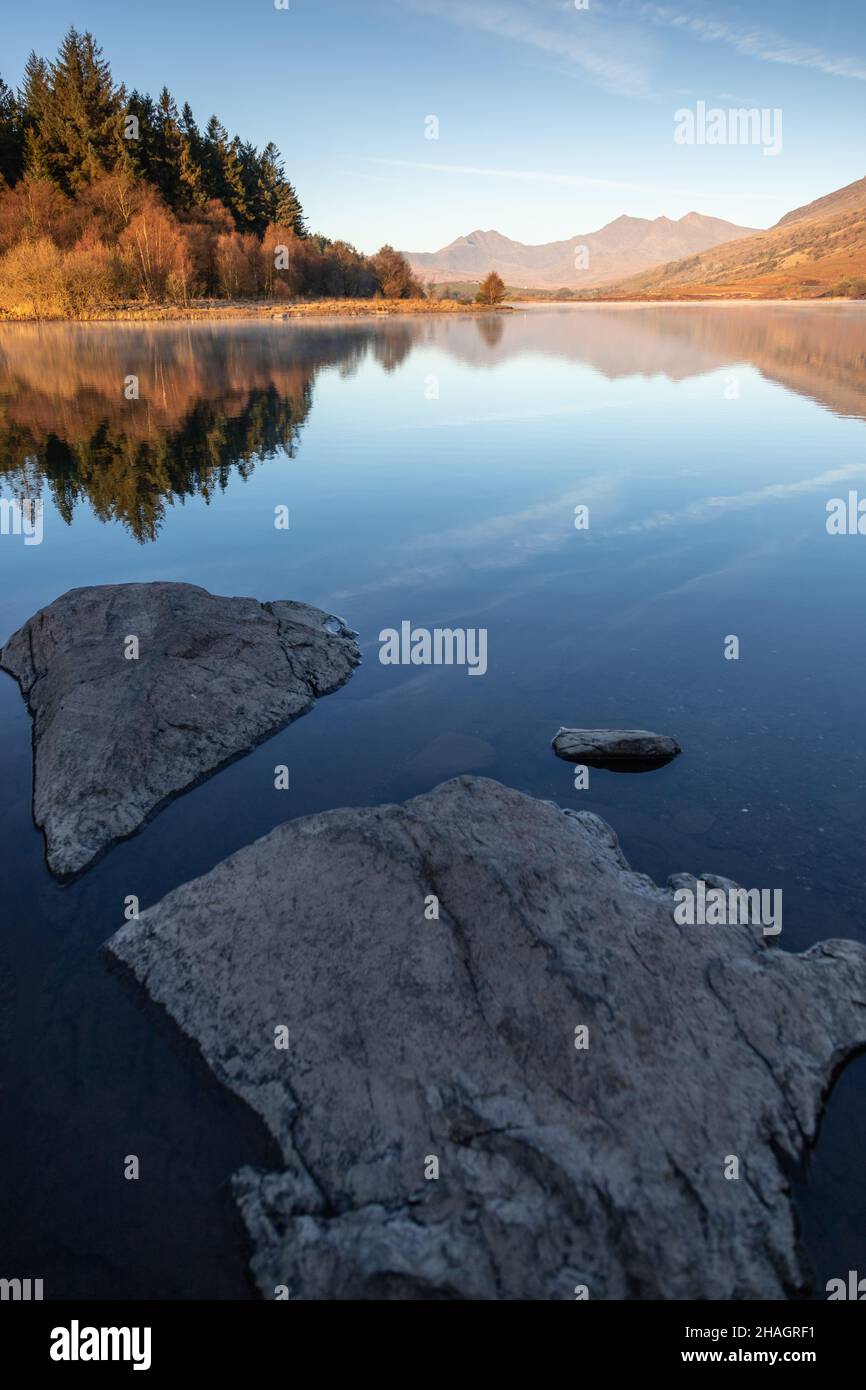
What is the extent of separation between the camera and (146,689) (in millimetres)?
10703

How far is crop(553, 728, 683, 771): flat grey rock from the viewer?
34.2 feet

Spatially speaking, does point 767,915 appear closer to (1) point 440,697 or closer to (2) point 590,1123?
(2) point 590,1123

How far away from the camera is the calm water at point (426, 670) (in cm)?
575

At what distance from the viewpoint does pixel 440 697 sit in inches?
488

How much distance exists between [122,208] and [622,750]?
372ft

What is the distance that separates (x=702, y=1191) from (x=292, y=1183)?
→ 252 cm

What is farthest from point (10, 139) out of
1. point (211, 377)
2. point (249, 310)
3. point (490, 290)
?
point (211, 377)

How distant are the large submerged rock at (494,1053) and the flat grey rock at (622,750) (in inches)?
103
